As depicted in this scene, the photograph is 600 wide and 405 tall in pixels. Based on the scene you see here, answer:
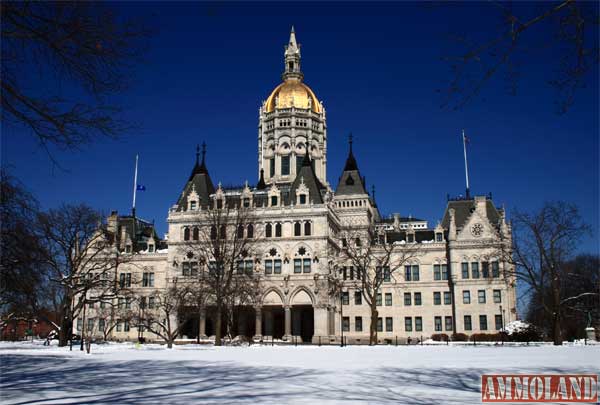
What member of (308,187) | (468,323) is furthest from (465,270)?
(308,187)

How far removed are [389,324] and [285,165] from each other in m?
33.6

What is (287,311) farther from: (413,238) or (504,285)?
(504,285)

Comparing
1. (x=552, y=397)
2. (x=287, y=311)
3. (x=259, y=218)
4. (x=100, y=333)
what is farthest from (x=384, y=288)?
(x=552, y=397)

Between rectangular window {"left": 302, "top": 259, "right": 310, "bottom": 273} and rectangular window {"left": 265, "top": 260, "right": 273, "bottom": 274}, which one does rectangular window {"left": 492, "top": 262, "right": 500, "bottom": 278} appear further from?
rectangular window {"left": 265, "top": 260, "right": 273, "bottom": 274}

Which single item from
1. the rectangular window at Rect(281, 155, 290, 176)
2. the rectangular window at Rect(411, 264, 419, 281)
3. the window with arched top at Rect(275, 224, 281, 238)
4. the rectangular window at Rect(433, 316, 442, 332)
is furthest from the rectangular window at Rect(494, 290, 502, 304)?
the rectangular window at Rect(281, 155, 290, 176)

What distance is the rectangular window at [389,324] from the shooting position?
69688mm

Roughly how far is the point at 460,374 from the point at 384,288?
53574 mm

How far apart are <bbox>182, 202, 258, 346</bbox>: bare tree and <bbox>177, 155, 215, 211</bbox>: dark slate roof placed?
14.2 ft

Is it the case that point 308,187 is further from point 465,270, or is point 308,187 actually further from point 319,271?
point 465,270

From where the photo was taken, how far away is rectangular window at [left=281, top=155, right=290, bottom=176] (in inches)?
3644

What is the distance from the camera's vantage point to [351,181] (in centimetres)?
9094

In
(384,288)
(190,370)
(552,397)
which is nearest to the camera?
(552,397)

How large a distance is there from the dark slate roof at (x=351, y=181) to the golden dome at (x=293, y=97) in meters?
13.0

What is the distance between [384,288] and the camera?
71.1 meters
